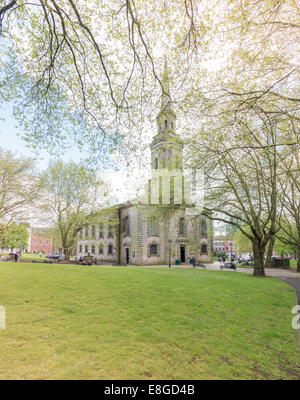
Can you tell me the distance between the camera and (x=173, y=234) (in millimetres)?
39938

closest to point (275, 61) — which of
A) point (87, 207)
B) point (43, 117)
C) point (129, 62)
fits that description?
point (129, 62)

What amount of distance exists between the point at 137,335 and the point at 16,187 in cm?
2436

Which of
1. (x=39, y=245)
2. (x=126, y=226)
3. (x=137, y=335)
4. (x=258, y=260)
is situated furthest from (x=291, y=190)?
(x=39, y=245)

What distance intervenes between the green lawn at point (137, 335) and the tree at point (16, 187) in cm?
1776

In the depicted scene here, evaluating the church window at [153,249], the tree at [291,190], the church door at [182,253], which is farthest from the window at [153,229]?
the tree at [291,190]

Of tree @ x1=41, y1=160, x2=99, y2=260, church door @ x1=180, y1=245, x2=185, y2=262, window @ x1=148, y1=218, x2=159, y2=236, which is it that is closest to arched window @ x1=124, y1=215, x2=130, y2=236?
window @ x1=148, y1=218, x2=159, y2=236

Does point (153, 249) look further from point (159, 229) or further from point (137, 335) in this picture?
point (137, 335)

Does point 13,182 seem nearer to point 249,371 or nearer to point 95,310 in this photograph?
point 95,310

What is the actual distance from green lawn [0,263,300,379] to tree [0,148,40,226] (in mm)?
17765

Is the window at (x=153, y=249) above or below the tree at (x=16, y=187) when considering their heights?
below

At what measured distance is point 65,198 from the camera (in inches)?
1187

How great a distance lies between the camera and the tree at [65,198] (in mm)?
29141

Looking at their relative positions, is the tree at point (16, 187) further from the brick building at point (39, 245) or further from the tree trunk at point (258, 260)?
the brick building at point (39, 245)

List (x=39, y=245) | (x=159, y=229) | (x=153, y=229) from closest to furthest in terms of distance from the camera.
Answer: (x=153, y=229) < (x=159, y=229) < (x=39, y=245)
